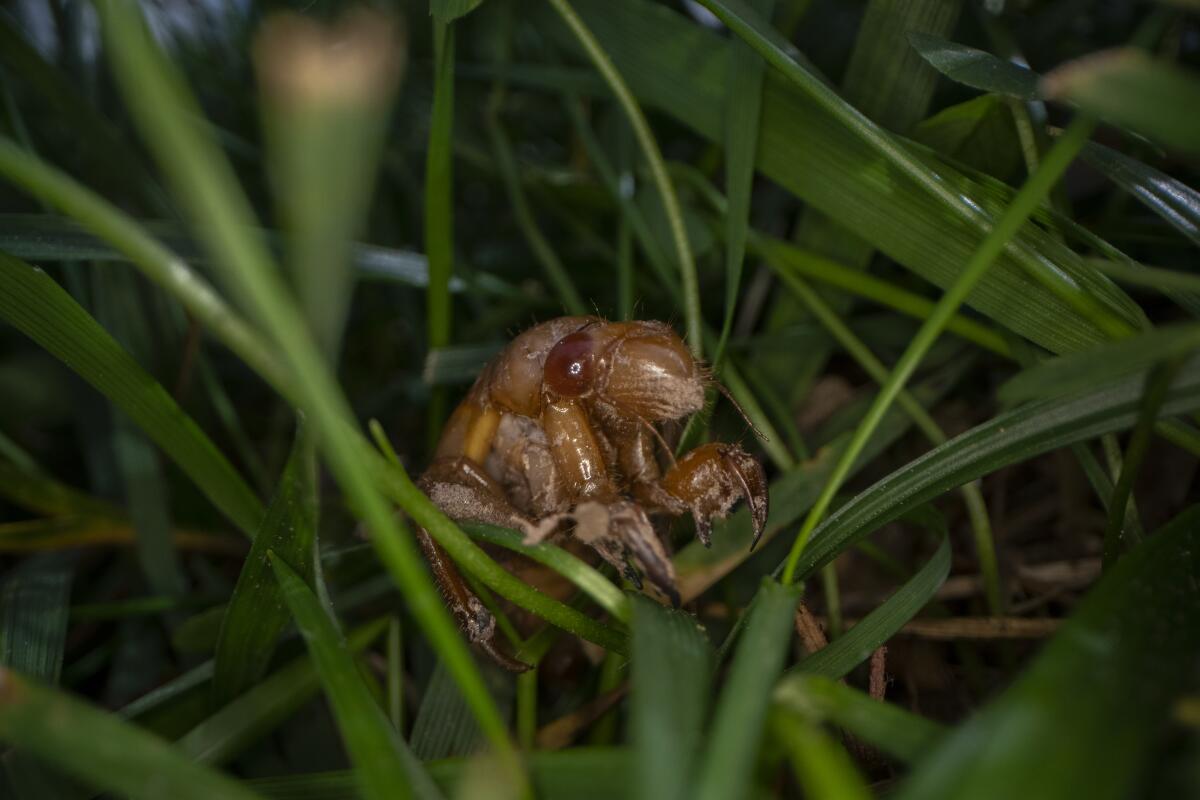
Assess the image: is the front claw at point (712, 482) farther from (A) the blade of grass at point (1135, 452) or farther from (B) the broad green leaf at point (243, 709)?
(B) the broad green leaf at point (243, 709)

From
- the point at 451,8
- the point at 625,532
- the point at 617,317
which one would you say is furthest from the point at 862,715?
the point at 617,317

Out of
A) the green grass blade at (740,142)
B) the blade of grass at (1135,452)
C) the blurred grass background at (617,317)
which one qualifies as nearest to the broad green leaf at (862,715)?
the blurred grass background at (617,317)

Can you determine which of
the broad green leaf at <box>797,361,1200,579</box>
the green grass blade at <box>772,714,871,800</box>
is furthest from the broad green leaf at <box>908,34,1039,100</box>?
the green grass blade at <box>772,714,871,800</box>

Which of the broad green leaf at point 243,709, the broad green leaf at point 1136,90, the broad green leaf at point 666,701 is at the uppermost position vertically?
the broad green leaf at point 1136,90

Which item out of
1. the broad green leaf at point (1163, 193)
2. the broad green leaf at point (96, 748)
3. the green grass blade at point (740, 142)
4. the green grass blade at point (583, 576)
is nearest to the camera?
the broad green leaf at point (96, 748)

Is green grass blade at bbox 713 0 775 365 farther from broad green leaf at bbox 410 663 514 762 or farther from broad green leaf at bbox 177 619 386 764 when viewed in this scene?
broad green leaf at bbox 177 619 386 764

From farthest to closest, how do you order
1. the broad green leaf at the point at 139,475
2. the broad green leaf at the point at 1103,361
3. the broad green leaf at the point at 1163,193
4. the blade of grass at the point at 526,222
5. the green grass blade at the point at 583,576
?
1. the blade of grass at the point at 526,222
2. the broad green leaf at the point at 139,475
3. the broad green leaf at the point at 1163,193
4. the green grass blade at the point at 583,576
5. the broad green leaf at the point at 1103,361

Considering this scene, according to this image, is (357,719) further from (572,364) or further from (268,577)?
(572,364)
